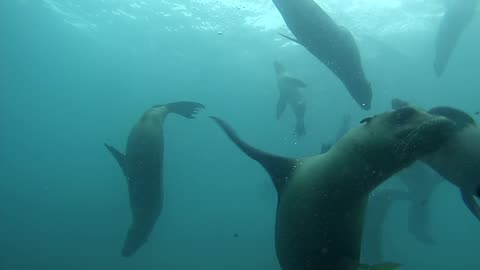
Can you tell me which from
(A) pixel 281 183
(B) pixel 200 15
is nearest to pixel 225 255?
(B) pixel 200 15

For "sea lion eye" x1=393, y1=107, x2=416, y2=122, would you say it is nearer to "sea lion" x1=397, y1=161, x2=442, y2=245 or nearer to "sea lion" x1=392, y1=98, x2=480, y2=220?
"sea lion" x1=392, y1=98, x2=480, y2=220

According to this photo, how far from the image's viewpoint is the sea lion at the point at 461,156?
3.79 m

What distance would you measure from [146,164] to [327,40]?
3.77 m

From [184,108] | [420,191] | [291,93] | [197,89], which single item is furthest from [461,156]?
[197,89]

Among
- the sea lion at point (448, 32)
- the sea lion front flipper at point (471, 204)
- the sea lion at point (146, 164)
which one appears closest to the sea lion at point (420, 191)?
the sea lion at point (448, 32)

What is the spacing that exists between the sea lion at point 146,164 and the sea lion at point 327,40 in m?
2.44

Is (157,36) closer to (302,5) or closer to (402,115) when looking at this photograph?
(302,5)

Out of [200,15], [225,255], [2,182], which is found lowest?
[2,182]

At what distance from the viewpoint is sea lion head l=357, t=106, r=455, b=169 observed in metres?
2.63

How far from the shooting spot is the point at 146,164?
662cm

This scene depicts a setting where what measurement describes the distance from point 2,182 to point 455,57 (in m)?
98.1

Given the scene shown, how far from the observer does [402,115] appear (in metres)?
2.76

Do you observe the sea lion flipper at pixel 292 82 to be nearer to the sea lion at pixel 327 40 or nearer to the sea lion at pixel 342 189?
the sea lion at pixel 327 40

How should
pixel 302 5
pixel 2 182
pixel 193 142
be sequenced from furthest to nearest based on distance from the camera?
pixel 2 182 → pixel 193 142 → pixel 302 5
